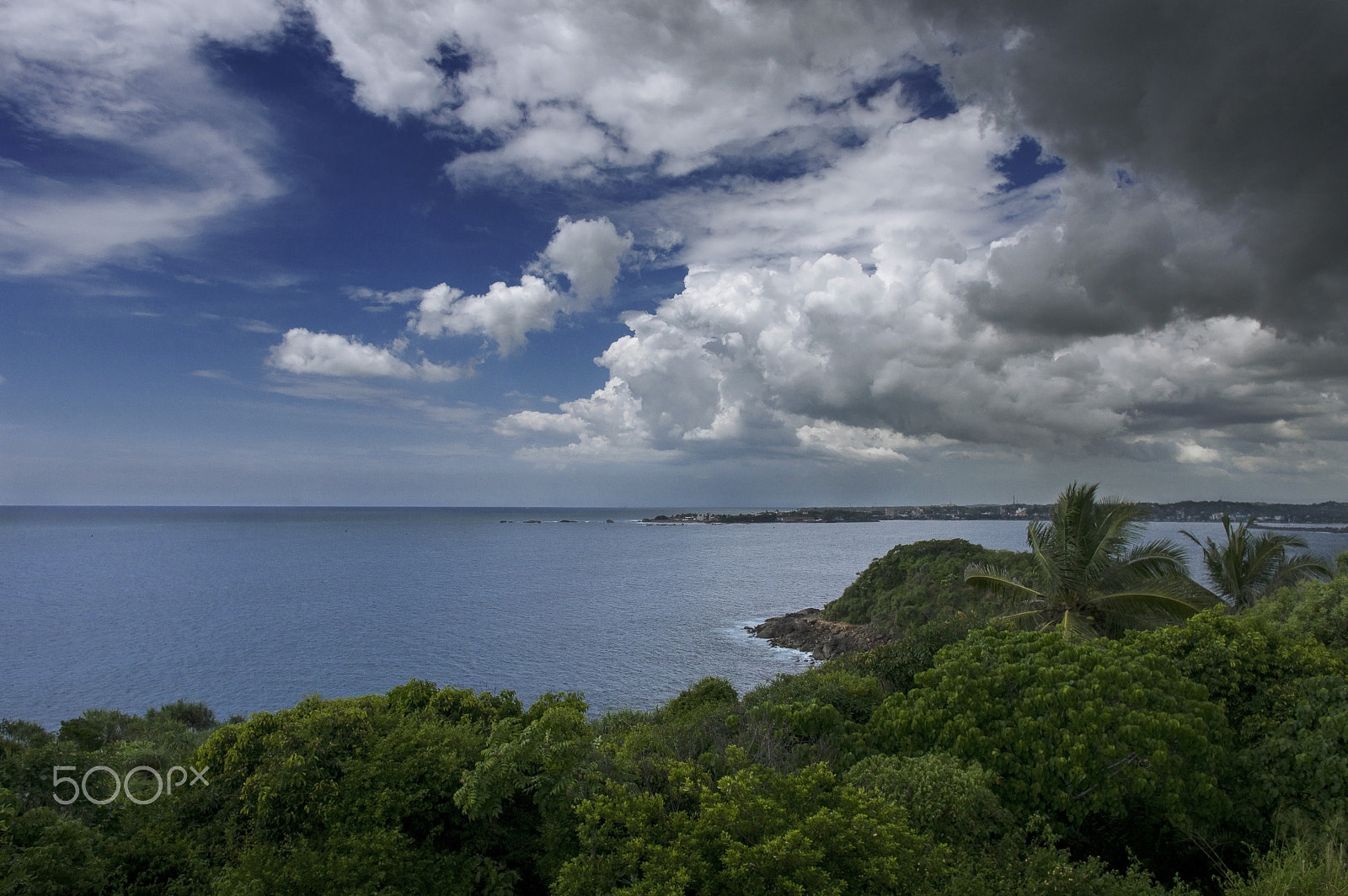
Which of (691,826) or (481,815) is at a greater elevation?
(691,826)

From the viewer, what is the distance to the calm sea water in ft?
126

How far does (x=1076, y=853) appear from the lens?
35.3 ft

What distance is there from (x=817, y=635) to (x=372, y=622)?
36.6m

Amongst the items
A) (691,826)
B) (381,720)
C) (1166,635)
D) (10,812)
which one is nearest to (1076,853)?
(1166,635)

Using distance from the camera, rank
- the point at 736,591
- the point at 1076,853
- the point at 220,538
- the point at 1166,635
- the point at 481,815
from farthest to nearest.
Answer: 1. the point at 220,538
2. the point at 736,591
3. the point at 1166,635
4. the point at 1076,853
5. the point at 481,815

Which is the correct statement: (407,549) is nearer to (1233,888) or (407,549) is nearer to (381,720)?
(381,720)

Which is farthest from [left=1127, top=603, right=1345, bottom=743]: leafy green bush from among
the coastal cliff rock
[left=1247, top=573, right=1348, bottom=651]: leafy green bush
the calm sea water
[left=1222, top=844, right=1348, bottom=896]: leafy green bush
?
the coastal cliff rock

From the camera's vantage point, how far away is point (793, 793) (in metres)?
8.13

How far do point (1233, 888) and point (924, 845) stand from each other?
12.5 feet

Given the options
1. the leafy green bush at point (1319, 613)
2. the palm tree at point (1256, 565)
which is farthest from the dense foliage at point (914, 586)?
the leafy green bush at point (1319, 613)

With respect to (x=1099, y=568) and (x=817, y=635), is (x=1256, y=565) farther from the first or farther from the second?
(x=817, y=635)

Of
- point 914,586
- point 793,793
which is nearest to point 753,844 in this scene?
point 793,793

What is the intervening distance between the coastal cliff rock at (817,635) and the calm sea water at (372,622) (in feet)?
7.59

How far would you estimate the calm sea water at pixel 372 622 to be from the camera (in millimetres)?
38469
